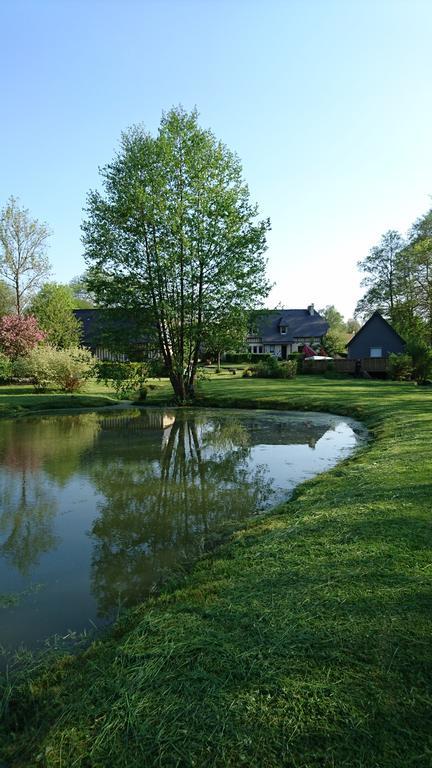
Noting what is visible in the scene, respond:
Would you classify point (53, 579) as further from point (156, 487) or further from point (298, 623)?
point (156, 487)

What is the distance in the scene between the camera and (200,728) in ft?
7.78

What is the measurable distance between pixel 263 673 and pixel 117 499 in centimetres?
555

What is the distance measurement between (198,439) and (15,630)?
9.85 m

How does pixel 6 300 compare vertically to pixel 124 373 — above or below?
above

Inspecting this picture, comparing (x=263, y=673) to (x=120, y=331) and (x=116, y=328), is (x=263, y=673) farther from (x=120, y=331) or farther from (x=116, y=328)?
(x=116, y=328)

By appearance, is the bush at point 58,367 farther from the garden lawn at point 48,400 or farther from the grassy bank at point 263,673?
the grassy bank at point 263,673

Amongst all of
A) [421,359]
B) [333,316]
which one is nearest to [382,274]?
[421,359]

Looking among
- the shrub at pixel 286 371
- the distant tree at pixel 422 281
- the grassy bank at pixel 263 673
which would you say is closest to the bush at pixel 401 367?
the distant tree at pixel 422 281

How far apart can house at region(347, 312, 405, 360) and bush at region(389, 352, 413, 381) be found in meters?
A: 10.5

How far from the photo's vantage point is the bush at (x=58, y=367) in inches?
1053

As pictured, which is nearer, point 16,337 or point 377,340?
point 16,337

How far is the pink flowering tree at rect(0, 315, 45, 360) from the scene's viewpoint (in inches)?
1339

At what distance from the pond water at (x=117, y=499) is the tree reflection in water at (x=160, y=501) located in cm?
2

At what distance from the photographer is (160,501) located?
7.81 meters
